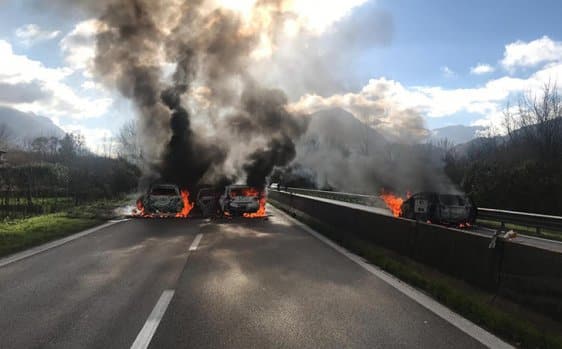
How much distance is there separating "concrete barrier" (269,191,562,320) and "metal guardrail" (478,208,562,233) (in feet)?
28.2

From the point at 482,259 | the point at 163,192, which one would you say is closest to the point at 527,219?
the point at 482,259

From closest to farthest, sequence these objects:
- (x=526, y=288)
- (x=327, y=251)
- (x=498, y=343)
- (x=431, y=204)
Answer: (x=498, y=343), (x=526, y=288), (x=327, y=251), (x=431, y=204)

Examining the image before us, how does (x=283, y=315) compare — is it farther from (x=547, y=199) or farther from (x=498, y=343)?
(x=547, y=199)

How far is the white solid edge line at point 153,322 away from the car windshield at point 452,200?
42.8ft

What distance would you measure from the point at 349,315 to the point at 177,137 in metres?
26.8

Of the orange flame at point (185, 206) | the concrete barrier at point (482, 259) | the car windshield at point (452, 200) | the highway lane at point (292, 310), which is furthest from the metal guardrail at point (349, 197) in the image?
the highway lane at point (292, 310)

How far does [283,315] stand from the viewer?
5691 mm

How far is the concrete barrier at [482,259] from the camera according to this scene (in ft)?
16.6

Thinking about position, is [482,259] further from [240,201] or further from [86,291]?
[240,201]

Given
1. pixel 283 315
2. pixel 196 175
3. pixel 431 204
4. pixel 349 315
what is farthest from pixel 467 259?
pixel 196 175

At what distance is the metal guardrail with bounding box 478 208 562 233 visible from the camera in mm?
16250

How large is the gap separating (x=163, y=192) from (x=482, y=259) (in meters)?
17.6

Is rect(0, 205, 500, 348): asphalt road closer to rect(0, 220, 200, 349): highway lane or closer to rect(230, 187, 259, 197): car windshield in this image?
rect(0, 220, 200, 349): highway lane

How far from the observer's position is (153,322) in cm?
532
